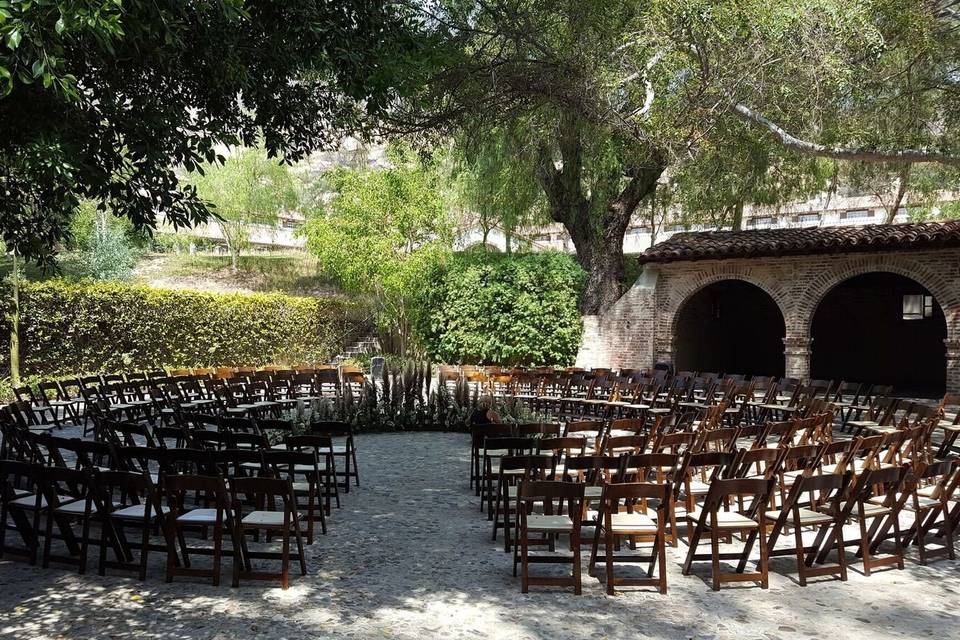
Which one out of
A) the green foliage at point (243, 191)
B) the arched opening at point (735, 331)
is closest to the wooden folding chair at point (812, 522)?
the arched opening at point (735, 331)

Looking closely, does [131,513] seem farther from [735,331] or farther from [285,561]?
[735,331]

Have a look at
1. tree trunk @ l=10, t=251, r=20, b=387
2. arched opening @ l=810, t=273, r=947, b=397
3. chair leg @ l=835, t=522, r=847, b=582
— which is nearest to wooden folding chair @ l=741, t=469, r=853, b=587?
chair leg @ l=835, t=522, r=847, b=582

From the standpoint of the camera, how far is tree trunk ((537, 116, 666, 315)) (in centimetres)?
2070

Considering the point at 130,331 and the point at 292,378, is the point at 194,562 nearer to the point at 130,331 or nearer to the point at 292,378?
the point at 292,378

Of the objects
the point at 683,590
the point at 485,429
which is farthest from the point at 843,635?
the point at 485,429

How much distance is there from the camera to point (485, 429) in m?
8.20

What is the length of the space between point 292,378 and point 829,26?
1026 centimetres

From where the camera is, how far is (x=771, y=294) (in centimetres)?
1683

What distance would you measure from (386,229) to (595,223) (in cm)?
566

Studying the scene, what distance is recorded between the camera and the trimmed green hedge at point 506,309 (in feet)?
65.5

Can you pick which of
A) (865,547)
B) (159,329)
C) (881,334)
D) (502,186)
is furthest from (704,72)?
(881,334)

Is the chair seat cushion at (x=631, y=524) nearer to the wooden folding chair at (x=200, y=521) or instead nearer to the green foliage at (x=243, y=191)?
the wooden folding chair at (x=200, y=521)

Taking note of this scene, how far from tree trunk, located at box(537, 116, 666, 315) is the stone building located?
4.18ft

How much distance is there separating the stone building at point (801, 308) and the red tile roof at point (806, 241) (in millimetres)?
25
